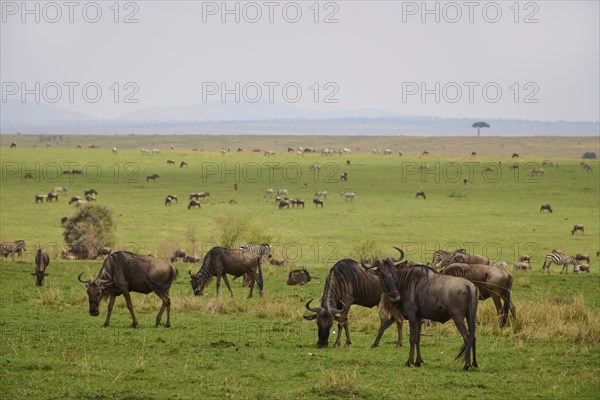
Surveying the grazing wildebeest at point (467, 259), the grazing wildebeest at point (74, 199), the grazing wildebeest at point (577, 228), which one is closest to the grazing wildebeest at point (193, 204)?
the grazing wildebeest at point (74, 199)

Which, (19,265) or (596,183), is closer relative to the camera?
(19,265)

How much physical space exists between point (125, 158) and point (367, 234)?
52026mm

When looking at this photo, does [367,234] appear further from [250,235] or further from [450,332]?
[450,332]

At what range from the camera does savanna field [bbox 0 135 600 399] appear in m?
13.6

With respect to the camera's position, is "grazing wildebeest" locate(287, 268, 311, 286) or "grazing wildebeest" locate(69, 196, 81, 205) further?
"grazing wildebeest" locate(69, 196, 81, 205)

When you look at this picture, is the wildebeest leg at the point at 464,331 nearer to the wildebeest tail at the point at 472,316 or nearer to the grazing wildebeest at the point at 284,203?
the wildebeest tail at the point at 472,316

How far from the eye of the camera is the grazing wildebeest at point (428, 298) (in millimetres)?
14055

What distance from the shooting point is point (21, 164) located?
8175 cm

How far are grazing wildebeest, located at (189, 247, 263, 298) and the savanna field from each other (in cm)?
54

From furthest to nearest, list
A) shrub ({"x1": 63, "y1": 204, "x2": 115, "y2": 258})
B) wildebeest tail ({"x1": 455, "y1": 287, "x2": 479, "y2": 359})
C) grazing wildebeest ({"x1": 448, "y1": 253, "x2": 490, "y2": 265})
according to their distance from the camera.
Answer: shrub ({"x1": 63, "y1": 204, "x2": 115, "y2": 258}) < grazing wildebeest ({"x1": 448, "y1": 253, "x2": 490, "y2": 265}) < wildebeest tail ({"x1": 455, "y1": 287, "x2": 479, "y2": 359})

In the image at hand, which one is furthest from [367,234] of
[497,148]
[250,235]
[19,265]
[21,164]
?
[497,148]

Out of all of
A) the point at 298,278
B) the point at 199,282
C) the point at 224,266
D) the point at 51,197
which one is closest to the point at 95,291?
the point at 199,282

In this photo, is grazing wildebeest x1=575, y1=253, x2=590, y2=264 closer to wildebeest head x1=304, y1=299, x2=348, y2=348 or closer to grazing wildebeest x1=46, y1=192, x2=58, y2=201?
wildebeest head x1=304, y1=299, x2=348, y2=348

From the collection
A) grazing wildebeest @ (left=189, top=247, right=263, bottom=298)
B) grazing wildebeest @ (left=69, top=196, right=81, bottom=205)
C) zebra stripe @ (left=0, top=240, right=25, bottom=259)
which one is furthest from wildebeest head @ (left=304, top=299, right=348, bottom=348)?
grazing wildebeest @ (left=69, top=196, right=81, bottom=205)
